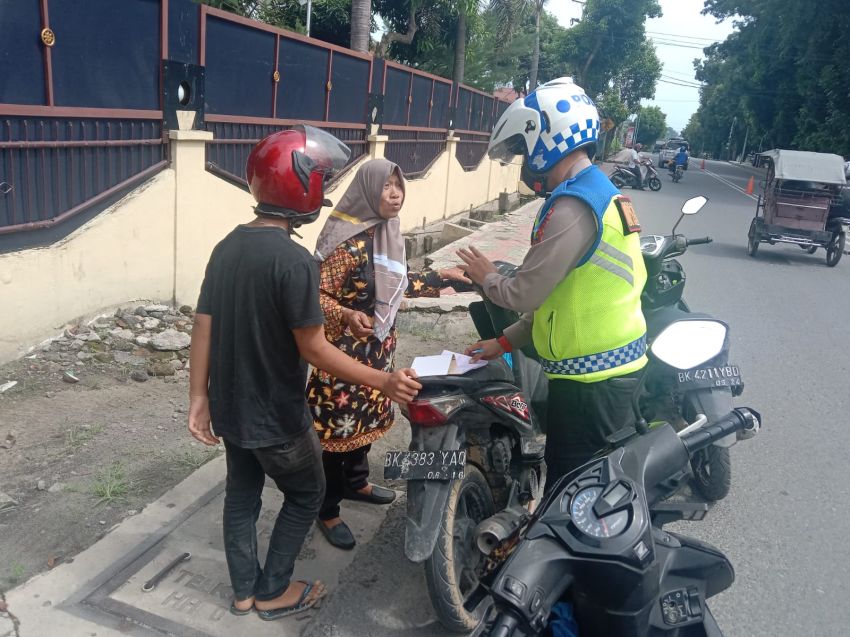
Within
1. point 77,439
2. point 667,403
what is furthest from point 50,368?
point 667,403

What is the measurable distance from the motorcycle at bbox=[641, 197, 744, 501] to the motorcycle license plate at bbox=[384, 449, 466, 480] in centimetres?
138

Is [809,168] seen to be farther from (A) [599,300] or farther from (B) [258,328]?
(B) [258,328]

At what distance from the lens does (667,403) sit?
382 centimetres

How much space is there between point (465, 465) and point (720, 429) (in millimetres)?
1082

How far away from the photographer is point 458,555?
262cm

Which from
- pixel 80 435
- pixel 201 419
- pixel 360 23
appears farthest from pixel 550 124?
pixel 360 23

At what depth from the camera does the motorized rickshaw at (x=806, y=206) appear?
37.3ft

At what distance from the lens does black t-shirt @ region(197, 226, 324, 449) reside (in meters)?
2.23

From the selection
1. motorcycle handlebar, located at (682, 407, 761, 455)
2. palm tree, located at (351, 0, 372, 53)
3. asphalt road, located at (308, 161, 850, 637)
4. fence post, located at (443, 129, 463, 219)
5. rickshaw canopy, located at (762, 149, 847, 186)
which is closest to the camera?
motorcycle handlebar, located at (682, 407, 761, 455)

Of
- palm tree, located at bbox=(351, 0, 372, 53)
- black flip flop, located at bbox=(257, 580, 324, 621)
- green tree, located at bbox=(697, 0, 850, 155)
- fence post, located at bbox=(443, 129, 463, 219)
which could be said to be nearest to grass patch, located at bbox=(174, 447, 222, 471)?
black flip flop, located at bbox=(257, 580, 324, 621)

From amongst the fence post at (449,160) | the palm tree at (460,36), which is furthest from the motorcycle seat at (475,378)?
the palm tree at (460,36)

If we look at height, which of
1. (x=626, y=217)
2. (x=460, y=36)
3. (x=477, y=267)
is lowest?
(x=477, y=267)

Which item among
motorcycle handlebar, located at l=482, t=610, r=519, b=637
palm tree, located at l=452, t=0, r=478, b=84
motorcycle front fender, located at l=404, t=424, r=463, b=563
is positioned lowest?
motorcycle front fender, located at l=404, t=424, r=463, b=563

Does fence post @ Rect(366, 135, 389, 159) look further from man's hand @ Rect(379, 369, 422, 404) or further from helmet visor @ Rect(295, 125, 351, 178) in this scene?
man's hand @ Rect(379, 369, 422, 404)
